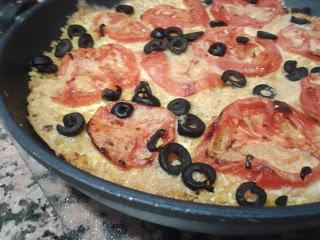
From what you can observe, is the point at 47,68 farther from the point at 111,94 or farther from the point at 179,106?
the point at 179,106

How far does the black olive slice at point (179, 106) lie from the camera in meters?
2.03

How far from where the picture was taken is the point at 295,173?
1.72 m

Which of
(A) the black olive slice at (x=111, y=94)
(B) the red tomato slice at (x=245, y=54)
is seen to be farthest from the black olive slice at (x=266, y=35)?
(A) the black olive slice at (x=111, y=94)

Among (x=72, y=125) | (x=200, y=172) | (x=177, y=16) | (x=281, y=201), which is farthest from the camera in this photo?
(x=177, y=16)

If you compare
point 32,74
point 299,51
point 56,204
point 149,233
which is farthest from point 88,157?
point 299,51

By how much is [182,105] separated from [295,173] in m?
0.66

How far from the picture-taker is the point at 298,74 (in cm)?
224

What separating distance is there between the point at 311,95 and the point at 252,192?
760mm

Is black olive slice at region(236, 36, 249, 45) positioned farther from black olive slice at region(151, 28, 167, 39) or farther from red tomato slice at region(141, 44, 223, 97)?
black olive slice at region(151, 28, 167, 39)

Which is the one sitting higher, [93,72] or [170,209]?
[170,209]

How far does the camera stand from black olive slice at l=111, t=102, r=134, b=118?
1993 millimetres

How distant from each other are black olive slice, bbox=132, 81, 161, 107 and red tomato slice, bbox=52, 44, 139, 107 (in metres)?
0.10

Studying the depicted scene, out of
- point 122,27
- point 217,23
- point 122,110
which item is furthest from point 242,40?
point 122,110

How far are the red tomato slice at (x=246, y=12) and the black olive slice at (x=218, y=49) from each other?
0.41m
